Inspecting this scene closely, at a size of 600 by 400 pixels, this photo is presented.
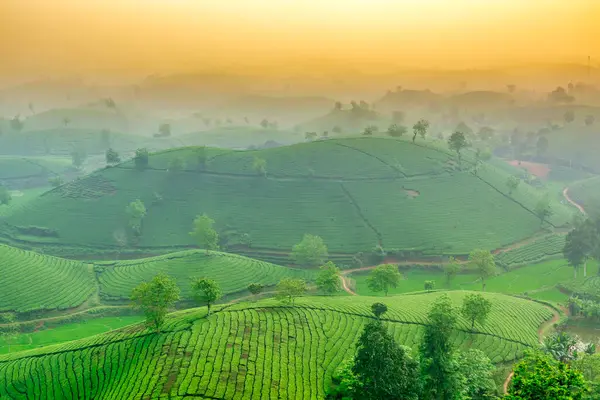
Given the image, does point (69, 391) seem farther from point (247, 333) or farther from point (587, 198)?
point (587, 198)

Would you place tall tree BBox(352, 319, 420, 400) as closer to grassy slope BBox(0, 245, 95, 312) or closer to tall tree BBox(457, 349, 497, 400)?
tall tree BBox(457, 349, 497, 400)

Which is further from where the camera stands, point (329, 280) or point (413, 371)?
point (329, 280)

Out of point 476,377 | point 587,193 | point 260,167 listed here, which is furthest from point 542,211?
point 476,377

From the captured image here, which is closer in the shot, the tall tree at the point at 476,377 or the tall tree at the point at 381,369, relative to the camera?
the tall tree at the point at 381,369

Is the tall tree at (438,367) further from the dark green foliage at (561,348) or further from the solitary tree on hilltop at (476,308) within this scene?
the solitary tree on hilltop at (476,308)

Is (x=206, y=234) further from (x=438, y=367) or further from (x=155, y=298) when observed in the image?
(x=438, y=367)

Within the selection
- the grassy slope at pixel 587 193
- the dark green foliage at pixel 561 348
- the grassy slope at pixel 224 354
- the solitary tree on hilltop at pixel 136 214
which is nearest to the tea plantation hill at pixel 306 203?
the solitary tree on hilltop at pixel 136 214

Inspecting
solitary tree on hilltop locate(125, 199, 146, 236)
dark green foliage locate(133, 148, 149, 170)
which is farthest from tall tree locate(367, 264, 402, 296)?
dark green foliage locate(133, 148, 149, 170)
